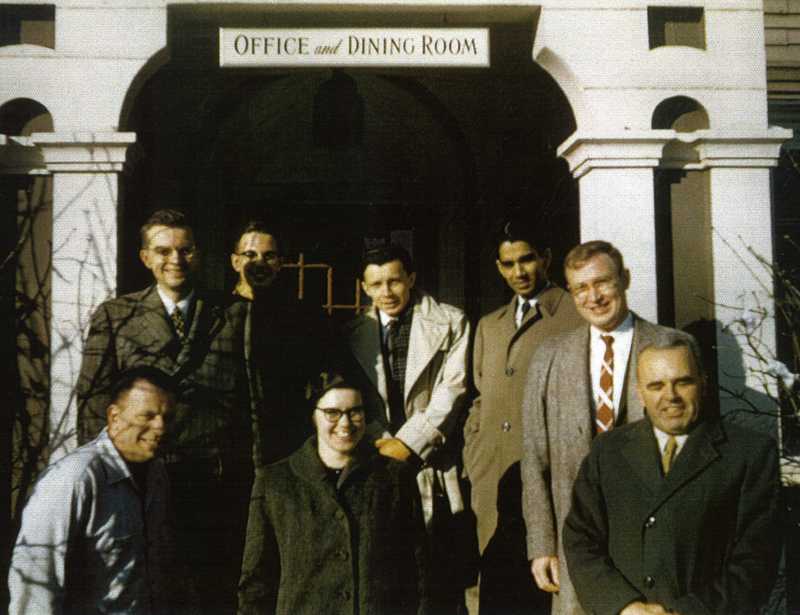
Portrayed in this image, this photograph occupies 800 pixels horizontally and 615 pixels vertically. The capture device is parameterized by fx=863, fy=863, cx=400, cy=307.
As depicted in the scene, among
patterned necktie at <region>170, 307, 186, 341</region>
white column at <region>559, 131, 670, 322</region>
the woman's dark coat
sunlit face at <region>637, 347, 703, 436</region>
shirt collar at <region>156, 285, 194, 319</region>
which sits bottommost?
the woman's dark coat

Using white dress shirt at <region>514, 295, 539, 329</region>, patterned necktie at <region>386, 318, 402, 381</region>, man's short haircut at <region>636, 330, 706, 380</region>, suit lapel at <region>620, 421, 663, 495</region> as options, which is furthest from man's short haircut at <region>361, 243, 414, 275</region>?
suit lapel at <region>620, 421, 663, 495</region>

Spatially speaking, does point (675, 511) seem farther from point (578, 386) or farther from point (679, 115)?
point (679, 115)

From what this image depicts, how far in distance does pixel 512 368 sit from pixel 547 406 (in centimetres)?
41

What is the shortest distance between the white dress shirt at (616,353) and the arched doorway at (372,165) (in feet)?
7.99

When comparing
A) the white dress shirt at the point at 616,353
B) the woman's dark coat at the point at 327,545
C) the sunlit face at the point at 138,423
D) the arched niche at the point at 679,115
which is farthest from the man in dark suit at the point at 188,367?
the arched niche at the point at 679,115

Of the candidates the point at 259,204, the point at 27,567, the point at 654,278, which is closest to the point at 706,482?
the point at 654,278

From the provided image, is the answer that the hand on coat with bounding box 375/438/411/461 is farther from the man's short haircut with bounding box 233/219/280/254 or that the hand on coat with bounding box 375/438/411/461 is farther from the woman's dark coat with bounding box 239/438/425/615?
the man's short haircut with bounding box 233/219/280/254

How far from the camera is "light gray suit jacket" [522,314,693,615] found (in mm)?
3314

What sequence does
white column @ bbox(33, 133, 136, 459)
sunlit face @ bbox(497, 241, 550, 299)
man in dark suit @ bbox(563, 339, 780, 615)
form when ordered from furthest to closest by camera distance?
1. white column @ bbox(33, 133, 136, 459)
2. sunlit face @ bbox(497, 241, 550, 299)
3. man in dark suit @ bbox(563, 339, 780, 615)

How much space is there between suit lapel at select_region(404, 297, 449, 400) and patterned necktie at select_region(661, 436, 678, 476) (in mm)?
1164

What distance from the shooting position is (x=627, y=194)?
13.6 feet

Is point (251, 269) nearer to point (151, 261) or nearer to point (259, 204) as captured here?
point (151, 261)

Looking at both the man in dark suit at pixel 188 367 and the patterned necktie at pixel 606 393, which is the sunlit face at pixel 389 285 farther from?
the patterned necktie at pixel 606 393

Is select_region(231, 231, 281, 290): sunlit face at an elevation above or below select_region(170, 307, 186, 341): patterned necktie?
above
